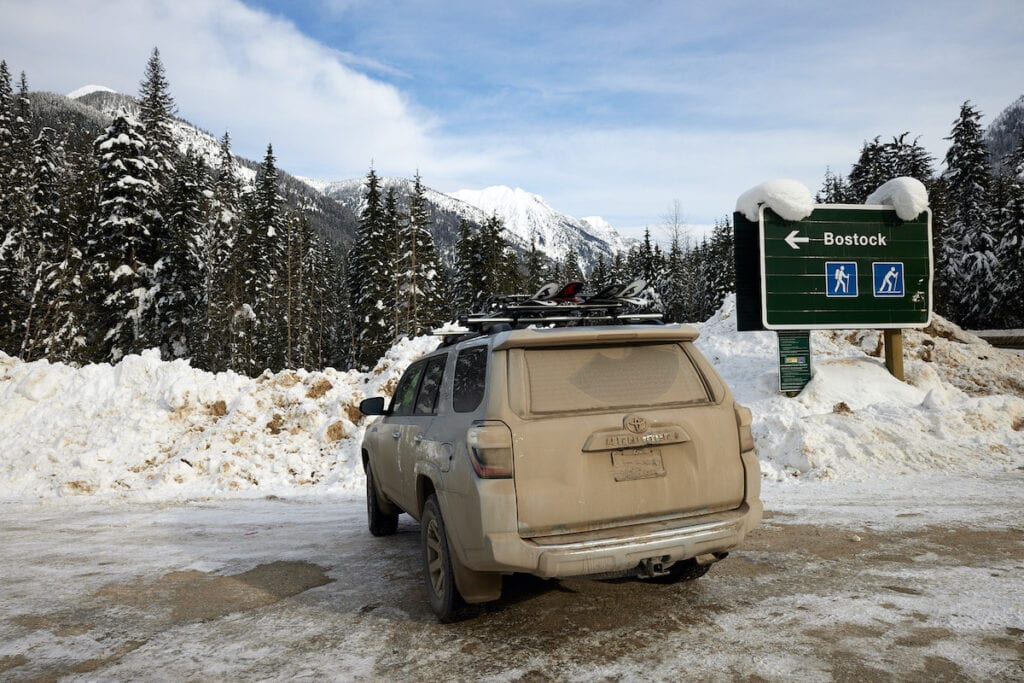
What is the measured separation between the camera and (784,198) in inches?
521

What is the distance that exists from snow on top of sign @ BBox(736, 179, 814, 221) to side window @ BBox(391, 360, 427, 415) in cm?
1013

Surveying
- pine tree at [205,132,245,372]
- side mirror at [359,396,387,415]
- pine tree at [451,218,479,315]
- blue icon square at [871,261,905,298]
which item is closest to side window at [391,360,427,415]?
side mirror at [359,396,387,415]

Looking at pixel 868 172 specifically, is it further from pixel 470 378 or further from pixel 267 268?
pixel 470 378

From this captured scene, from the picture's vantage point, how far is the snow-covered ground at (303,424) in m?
9.79

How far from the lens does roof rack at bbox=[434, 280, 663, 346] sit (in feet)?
15.8

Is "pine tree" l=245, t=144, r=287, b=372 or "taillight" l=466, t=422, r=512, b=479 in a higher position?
"pine tree" l=245, t=144, r=287, b=372

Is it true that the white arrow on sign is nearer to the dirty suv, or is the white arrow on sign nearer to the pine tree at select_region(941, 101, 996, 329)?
the dirty suv

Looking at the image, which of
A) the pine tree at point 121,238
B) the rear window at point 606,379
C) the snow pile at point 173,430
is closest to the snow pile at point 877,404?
the rear window at point 606,379

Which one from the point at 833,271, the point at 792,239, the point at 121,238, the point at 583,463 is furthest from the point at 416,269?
A: the point at 583,463

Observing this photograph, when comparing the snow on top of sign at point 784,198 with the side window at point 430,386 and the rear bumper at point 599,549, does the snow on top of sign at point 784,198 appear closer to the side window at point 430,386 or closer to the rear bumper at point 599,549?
the side window at point 430,386

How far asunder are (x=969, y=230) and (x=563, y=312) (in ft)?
157

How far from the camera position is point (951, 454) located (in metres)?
9.45

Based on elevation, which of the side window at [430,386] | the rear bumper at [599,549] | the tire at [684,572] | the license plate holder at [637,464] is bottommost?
the tire at [684,572]

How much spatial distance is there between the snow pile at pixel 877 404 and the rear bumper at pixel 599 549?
638 cm
